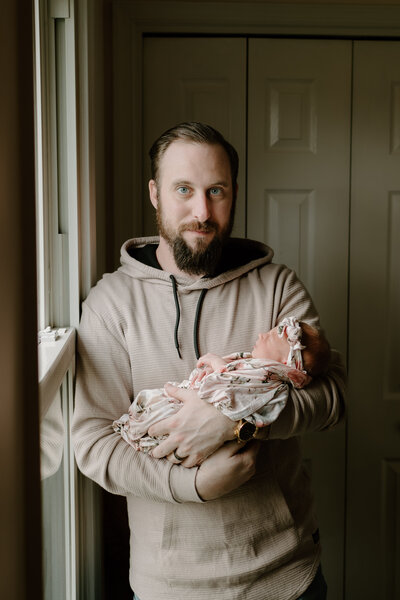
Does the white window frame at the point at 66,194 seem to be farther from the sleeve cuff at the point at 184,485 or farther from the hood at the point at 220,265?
the sleeve cuff at the point at 184,485

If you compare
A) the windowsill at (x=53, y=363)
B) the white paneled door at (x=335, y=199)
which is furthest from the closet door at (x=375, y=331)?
the windowsill at (x=53, y=363)

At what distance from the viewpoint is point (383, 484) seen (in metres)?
→ 2.44

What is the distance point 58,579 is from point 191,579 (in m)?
0.32

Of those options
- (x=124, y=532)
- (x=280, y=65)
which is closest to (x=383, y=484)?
(x=124, y=532)

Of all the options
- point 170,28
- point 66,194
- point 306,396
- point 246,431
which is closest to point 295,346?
point 306,396

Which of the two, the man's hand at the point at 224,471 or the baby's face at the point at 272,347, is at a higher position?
the baby's face at the point at 272,347

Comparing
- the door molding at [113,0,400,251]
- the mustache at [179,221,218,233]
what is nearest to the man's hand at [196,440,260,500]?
the mustache at [179,221,218,233]

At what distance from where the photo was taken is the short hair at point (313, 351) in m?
1.41

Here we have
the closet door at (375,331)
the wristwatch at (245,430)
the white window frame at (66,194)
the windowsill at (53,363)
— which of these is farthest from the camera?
the closet door at (375,331)

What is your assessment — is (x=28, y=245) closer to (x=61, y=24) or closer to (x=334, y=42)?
(x=61, y=24)

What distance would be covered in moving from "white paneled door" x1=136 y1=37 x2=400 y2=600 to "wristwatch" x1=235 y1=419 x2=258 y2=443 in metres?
1.16

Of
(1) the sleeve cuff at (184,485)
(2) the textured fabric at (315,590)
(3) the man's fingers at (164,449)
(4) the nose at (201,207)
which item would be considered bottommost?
(2) the textured fabric at (315,590)

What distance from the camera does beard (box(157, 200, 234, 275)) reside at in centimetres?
150

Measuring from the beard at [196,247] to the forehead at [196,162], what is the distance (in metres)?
0.10
